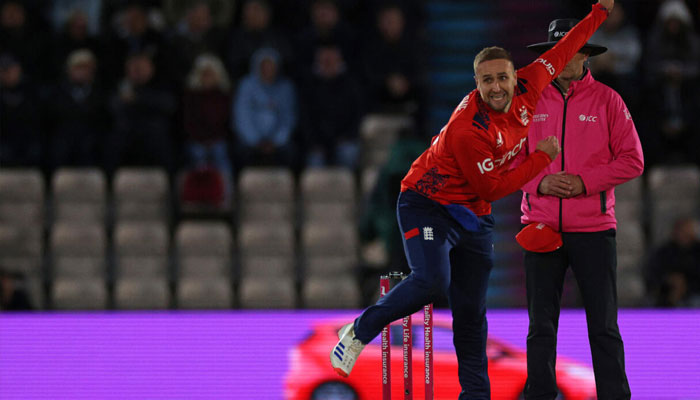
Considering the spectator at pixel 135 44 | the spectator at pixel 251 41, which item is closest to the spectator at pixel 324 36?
the spectator at pixel 251 41

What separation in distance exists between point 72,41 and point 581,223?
673 cm

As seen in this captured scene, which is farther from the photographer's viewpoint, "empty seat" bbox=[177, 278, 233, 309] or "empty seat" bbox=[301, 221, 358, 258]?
"empty seat" bbox=[301, 221, 358, 258]

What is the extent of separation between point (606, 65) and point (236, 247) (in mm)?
3820

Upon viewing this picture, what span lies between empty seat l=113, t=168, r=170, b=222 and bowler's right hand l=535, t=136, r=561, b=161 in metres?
5.58

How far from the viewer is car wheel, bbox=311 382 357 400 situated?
20.4ft

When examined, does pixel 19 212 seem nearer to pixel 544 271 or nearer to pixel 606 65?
pixel 606 65

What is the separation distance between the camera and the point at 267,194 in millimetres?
9695

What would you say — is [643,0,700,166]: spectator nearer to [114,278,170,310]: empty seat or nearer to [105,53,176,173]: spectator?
[105,53,176,173]: spectator

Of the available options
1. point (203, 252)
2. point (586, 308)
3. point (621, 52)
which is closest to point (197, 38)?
point (203, 252)

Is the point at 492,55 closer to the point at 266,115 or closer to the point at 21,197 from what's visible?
the point at 266,115

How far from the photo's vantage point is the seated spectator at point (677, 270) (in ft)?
28.8

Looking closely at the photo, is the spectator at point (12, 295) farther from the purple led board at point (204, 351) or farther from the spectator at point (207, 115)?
the spectator at point (207, 115)

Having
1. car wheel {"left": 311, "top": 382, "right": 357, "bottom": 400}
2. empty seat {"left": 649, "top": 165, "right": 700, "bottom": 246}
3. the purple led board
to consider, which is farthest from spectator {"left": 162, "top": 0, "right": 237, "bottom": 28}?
car wheel {"left": 311, "top": 382, "right": 357, "bottom": 400}

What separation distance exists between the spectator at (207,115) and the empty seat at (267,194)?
0.22 metres
